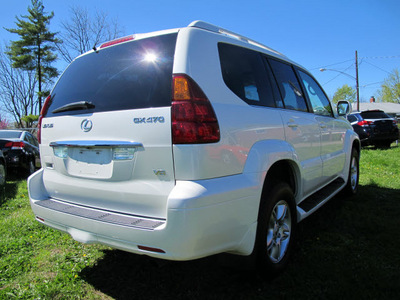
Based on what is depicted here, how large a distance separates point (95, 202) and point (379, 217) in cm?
365

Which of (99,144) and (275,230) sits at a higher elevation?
(99,144)

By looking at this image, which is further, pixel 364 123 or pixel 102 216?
pixel 364 123

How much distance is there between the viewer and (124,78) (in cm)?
216

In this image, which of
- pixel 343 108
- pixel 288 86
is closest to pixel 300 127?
pixel 288 86

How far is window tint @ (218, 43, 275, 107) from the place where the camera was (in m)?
2.19

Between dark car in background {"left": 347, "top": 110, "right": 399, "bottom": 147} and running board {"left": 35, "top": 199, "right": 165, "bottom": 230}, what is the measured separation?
514 inches

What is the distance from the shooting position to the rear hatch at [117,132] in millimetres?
1879

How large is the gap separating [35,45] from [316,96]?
33.7 metres

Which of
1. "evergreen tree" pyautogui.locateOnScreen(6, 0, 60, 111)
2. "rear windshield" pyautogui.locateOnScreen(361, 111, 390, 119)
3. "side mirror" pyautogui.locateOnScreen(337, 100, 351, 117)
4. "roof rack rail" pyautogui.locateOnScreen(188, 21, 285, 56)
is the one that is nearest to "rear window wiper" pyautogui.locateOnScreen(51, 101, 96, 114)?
"roof rack rail" pyautogui.locateOnScreen(188, 21, 285, 56)

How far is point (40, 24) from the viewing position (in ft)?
→ 96.2

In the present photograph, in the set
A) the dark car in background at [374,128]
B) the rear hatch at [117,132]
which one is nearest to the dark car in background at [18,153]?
the rear hatch at [117,132]

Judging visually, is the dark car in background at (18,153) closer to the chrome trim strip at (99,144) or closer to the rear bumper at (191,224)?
the chrome trim strip at (99,144)

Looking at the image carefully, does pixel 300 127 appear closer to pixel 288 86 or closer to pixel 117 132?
pixel 288 86

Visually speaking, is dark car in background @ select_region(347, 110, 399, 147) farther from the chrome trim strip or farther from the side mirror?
the chrome trim strip
